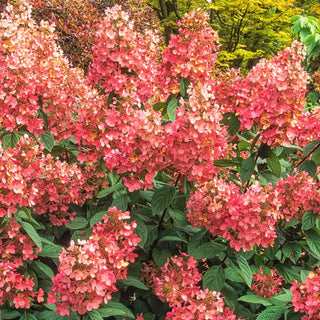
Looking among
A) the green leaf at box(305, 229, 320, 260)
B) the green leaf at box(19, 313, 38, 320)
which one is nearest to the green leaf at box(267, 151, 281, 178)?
the green leaf at box(305, 229, 320, 260)

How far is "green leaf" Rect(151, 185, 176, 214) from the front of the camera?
85.0 inches

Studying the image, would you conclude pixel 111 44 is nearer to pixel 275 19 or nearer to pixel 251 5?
pixel 251 5

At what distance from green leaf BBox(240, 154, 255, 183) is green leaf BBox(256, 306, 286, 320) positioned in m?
0.66

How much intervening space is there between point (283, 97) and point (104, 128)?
941 mm

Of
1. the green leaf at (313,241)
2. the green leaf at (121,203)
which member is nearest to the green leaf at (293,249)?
the green leaf at (313,241)

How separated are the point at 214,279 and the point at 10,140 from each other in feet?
4.60

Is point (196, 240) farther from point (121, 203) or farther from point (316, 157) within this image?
point (316, 157)

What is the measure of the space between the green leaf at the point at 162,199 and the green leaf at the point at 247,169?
0.38m

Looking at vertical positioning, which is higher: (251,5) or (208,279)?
(251,5)

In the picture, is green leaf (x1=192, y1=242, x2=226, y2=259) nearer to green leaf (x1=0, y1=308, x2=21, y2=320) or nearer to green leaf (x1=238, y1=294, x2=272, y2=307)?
green leaf (x1=238, y1=294, x2=272, y2=307)

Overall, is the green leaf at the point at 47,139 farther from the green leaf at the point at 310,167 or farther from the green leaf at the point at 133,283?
the green leaf at the point at 310,167

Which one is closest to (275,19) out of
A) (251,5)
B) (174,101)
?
(251,5)

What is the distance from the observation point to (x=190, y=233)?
2416 millimetres

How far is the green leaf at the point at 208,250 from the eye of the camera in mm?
2068
